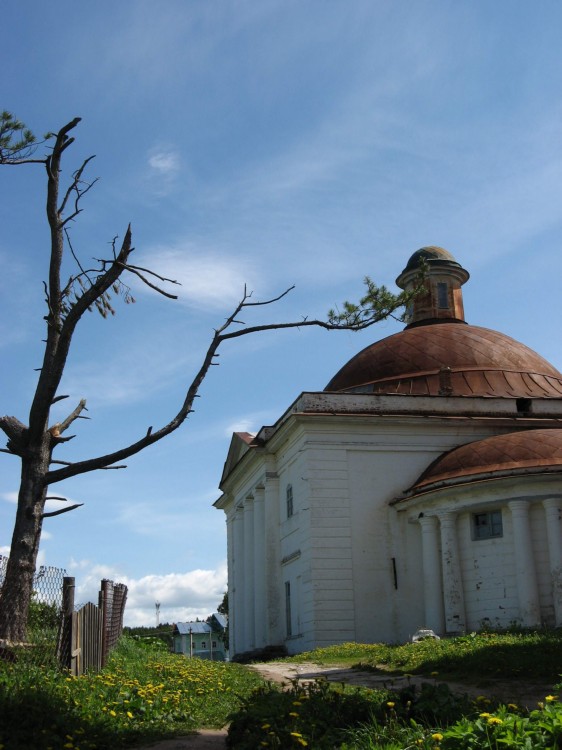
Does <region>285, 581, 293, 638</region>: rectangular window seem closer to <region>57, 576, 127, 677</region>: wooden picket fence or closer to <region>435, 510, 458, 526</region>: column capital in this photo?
<region>435, 510, 458, 526</region>: column capital

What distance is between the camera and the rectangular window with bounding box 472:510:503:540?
2028 cm

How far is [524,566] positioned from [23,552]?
13057 mm

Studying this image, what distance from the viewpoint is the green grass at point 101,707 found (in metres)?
7.32

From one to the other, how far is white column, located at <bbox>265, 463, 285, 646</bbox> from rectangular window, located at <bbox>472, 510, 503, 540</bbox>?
22.7 ft

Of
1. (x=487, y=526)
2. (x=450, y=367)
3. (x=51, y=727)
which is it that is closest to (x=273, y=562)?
(x=487, y=526)

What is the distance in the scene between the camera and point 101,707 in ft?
27.8

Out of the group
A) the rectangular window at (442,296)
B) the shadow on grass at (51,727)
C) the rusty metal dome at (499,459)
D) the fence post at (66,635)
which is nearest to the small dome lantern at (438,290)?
the rectangular window at (442,296)

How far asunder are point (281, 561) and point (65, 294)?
638 inches

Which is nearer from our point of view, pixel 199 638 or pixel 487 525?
pixel 487 525

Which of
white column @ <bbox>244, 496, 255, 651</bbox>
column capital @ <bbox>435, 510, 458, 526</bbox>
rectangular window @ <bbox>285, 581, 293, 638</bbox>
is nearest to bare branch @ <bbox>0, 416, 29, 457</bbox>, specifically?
column capital @ <bbox>435, 510, 458, 526</bbox>

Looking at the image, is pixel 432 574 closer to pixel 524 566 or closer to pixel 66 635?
pixel 524 566

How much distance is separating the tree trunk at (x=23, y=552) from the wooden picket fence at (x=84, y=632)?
2.51 ft

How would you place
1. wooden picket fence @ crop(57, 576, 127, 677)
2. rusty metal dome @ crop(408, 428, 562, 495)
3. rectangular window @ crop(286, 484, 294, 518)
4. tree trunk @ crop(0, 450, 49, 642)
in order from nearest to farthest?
1. tree trunk @ crop(0, 450, 49, 642)
2. wooden picket fence @ crop(57, 576, 127, 677)
3. rusty metal dome @ crop(408, 428, 562, 495)
4. rectangular window @ crop(286, 484, 294, 518)

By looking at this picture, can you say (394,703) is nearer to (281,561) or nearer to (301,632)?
(301,632)
